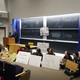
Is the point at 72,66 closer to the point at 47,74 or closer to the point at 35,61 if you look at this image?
the point at 47,74

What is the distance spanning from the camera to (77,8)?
618 cm

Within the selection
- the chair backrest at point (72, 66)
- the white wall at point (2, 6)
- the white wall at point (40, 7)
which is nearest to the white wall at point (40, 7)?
the white wall at point (40, 7)

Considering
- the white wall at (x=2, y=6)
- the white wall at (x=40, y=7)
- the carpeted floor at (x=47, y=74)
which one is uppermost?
the white wall at (x=2, y=6)

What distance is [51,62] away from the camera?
3.04 meters

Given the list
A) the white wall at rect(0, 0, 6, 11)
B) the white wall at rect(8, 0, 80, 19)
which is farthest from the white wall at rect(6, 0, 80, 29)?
the white wall at rect(0, 0, 6, 11)

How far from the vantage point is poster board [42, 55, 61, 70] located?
9.76ft

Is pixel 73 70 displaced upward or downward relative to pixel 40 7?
downward

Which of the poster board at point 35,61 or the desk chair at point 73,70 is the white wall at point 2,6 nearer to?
the poster board at point 35,61

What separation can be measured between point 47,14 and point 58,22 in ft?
2.24

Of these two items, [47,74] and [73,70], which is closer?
[73,70]

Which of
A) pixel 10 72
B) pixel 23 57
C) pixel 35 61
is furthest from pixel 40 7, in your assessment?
pixel 10 72

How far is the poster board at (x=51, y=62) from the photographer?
2976 millimetres

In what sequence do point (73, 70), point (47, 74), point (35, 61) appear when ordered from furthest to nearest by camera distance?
point (35, 61), point (47, 74), point (73, 70)

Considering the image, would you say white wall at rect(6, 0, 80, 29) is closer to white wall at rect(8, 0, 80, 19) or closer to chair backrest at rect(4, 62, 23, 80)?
white wall at rect(8, 0, 80, 19)
